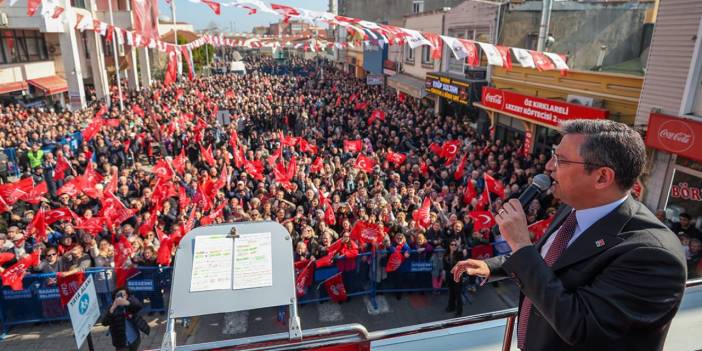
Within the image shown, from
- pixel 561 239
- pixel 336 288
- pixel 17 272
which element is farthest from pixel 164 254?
pixel 561 239

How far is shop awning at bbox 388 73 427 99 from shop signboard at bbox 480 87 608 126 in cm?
630

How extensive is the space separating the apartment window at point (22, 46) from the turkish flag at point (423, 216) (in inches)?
1152

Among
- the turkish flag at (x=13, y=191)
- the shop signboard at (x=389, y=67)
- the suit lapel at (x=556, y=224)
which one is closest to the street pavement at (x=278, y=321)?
the turkish flag at (x=13, y=191)

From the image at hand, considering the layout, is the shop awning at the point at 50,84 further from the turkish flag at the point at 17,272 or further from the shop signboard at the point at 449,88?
the turkish flag at the point at 17,272

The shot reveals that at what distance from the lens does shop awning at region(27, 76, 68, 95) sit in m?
27.4

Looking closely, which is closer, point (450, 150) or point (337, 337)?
point (337, 337)

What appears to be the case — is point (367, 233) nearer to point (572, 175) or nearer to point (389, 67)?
point (572, 175)

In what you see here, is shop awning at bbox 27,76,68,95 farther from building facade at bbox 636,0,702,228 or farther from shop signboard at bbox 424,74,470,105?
building facade at bbox 636,0,702,228

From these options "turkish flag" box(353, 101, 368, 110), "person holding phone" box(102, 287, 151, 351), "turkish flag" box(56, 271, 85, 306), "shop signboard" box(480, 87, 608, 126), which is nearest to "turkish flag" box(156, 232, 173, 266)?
"turkish flag" box(56, 271, 85, 306)

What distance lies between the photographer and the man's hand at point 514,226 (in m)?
1.94

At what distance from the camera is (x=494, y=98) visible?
15.8 meters

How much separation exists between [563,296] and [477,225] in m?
7.84

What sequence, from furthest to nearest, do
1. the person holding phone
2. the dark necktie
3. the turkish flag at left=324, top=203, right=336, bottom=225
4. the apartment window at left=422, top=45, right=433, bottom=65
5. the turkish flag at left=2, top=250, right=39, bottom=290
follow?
the apartment window at left=422, top=45, right=433, bottom=65 < the turkish flag at left=324, top=203, right=336, bottom=225 < the turkish flag at left=2, top=250, right=39, bottom=290 < the person holding phone < the dark necktie

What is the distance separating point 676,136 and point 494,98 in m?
7.35
